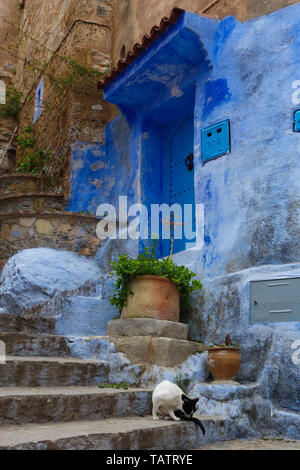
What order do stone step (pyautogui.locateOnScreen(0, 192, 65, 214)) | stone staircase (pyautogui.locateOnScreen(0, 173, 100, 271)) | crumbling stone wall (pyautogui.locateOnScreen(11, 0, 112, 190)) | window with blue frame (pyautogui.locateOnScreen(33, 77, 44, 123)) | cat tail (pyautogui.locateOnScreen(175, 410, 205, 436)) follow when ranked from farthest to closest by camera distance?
window with blue frame (pyautogui.locateOnScreen(33, 77, 44, 123))
crumbling stone wall (pyautogui.locateOnScreen(11, 0, 112, 190))
stone step (pyautogui.locateOnScreen(0, 192, 65, 214))
stone staircase (pyautogui.locateOnScreen(0, 173, 100, 271))
cat tail (pyautogui.locateOnScreen(175, 410, 205, 436))

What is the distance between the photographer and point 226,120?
19.1ft

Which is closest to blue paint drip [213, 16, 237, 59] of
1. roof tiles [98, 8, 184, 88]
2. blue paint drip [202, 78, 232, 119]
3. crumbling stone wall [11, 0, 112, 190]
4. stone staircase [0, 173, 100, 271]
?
blue paint drip [202, 78, 232, 119]

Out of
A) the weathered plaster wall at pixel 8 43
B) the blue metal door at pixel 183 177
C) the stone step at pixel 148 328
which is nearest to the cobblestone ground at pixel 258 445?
the stone step at pixel 148 328

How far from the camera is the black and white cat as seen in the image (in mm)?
3537

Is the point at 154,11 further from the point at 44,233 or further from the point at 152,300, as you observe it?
the point at 152,300

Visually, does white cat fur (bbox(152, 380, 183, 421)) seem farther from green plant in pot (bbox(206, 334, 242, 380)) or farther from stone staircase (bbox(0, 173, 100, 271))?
stone staircase (bbox(0, 173, 100, 271))

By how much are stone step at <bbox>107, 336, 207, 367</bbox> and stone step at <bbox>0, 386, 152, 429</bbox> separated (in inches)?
18.3

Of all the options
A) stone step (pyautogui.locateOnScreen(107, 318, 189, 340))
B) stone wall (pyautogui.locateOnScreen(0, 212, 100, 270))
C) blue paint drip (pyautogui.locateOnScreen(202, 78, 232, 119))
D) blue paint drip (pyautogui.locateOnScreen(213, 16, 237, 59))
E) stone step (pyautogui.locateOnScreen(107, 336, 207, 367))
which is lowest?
stone step (pyautogui.locateOnScreen(107, 336, 207, 367))

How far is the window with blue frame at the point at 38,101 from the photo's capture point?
10.7 m

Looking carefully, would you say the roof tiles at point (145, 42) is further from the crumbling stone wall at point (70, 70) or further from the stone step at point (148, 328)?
the stone step at point (148, 328)

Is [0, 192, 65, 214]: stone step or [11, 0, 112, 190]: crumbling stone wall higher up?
[11, 0, 112, 190]: crumbling stone wall

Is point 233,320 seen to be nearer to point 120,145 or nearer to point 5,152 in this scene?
point 120,145

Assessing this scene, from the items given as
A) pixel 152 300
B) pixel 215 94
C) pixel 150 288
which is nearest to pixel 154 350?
pixel 152 300
